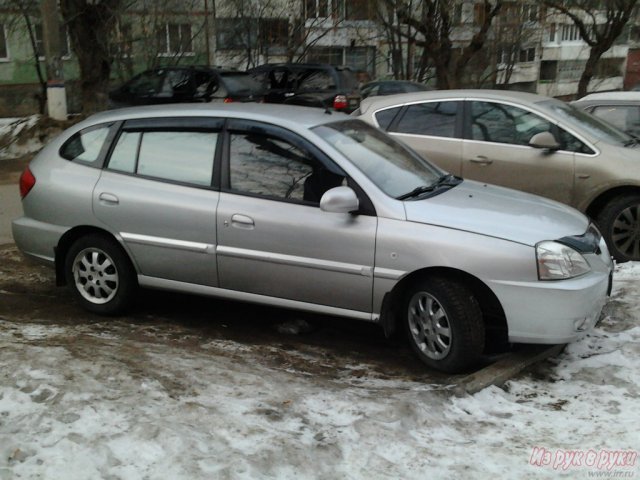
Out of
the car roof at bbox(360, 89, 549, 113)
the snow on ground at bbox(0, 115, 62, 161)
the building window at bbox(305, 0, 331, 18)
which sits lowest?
the snow on ground at bbox(0, 115, 62, 161)

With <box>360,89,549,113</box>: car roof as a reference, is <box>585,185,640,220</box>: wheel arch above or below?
below

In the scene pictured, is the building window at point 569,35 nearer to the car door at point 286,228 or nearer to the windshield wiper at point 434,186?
the windshield wiper at point 434,186

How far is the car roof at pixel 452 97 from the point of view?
7.31 m

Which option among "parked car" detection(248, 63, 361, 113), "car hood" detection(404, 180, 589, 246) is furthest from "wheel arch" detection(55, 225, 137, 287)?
"parked car" detection(248, 63, 361, 113)

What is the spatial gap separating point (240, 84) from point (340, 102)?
2.23 meters

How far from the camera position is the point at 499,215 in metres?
4.45

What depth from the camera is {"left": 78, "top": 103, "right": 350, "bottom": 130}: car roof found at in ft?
16.4

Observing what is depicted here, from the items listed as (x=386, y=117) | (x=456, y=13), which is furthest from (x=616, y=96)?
(x=456, y=13)

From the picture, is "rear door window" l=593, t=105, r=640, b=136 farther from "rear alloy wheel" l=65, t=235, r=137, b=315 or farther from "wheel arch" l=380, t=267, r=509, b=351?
"rear alloy wheel" l=65, t=235, r=137, b=315

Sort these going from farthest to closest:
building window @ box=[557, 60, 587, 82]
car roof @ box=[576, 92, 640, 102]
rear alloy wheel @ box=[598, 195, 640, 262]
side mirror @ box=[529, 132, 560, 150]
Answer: building window @ box=[557, 60, 587, 82] < car roof @ box=[576, 92, 640, 102] < side mirror @ box=[529, 132, 560, 150] < rear alloy wheel @ box=[598, 195, 640, 262]

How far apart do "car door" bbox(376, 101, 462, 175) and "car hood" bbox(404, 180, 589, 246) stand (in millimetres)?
2458

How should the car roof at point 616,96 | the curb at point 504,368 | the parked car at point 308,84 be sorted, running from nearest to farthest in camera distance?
the curb at point 504,368 < the car roof at point 616,96 < the parked car at point 308,84

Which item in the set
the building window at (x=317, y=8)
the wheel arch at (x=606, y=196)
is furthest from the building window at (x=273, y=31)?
the wheel arch at (x=606, y=196)

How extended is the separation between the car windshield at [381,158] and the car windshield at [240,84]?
409 inches
